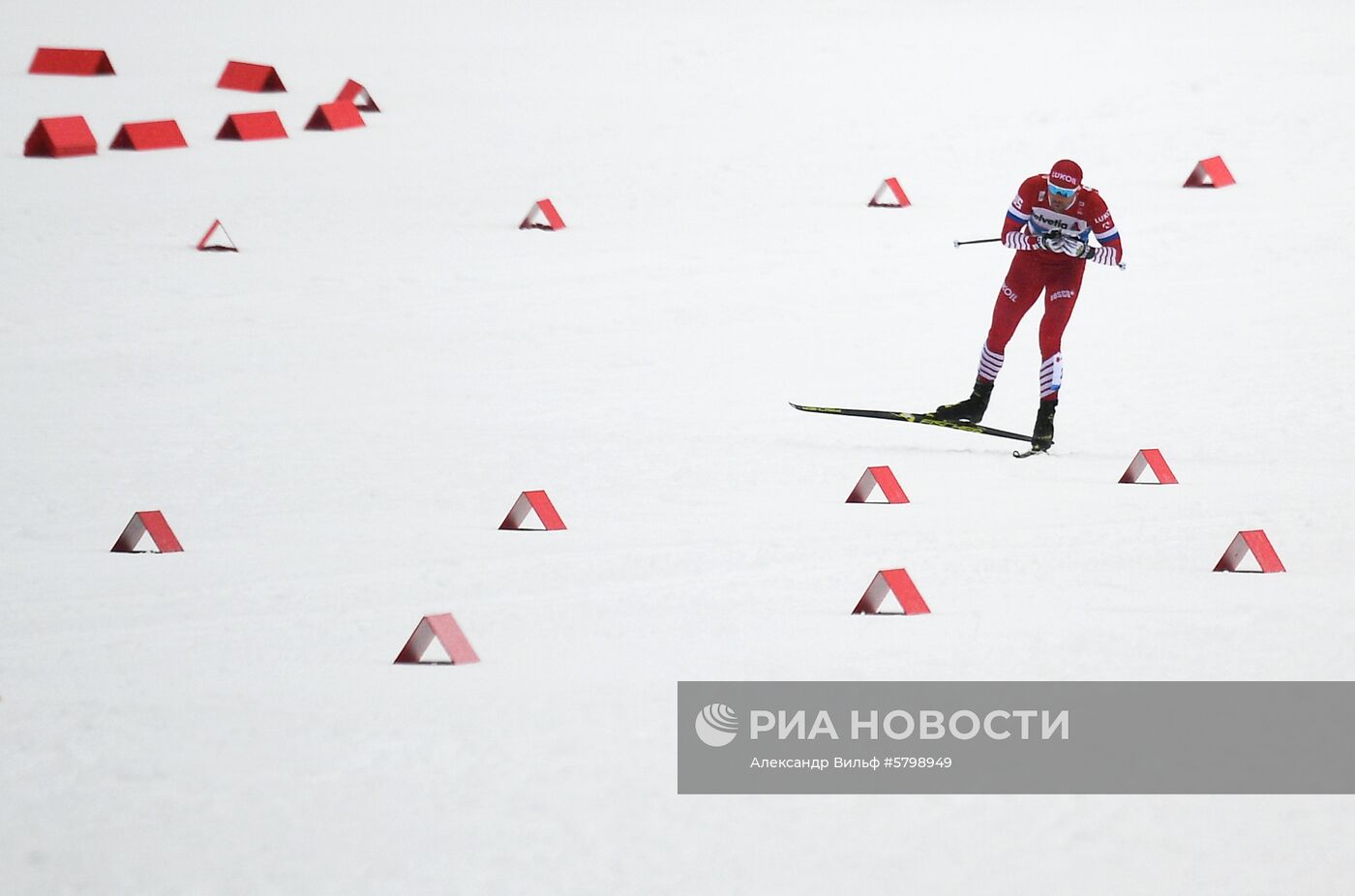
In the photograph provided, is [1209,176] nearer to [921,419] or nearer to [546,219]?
[546,219]

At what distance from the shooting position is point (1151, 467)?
350 inches

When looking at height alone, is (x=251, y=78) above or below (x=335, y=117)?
A: above

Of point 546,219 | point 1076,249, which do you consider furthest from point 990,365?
point 546,219

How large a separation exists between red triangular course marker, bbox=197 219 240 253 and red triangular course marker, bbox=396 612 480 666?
808cm

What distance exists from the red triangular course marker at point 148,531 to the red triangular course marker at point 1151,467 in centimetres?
434

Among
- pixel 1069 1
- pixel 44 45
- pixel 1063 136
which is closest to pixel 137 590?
pixel 1063 136

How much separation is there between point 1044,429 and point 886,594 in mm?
3269

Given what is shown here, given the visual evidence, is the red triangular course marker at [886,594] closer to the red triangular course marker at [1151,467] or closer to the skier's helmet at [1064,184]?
the red triangular course marker at [1151,467]

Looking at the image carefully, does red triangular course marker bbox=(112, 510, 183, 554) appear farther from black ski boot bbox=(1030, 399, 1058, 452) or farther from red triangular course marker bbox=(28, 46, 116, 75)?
red triangular course marker bbox=(28, 46, 116, 75)

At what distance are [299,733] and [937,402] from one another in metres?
6.06

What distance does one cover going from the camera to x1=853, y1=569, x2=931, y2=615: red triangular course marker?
6.53m

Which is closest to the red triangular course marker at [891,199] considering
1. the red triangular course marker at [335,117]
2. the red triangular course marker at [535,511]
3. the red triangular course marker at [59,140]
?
the red triangular course marker at [335,117]

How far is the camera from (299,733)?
5.30m

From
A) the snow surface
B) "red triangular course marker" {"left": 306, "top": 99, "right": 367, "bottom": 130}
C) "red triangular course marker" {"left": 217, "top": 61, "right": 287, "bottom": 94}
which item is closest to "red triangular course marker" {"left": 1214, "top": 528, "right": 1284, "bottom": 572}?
the snow surface
